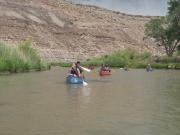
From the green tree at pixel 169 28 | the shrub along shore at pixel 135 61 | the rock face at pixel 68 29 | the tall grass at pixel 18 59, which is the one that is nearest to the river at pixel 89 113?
the tall grass at pixel 18 59

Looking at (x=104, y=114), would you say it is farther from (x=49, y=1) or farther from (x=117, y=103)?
(x=49, y=1)

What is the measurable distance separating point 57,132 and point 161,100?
357 inches

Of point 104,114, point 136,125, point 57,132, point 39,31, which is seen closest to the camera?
point 57,132

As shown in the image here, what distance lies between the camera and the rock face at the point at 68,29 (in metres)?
98.1

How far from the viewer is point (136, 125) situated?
1636 cm

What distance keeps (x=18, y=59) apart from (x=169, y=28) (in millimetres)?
29239

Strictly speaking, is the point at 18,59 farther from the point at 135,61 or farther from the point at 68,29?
the point at 68,29

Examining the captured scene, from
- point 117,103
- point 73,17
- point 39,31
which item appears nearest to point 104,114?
point 117,103

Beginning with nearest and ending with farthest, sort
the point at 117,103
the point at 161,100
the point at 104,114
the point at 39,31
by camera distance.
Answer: the point at 104,114 → the point at 117,103 → the point at 161,100 → the point at 39,31

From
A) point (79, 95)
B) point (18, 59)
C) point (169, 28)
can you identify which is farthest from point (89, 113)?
point (169, 28)

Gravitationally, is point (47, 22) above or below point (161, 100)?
above

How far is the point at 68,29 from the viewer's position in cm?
10719

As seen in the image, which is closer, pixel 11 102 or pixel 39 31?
pixel 11 102

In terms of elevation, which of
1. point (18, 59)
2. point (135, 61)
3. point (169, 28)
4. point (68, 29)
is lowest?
point (135, 61)
